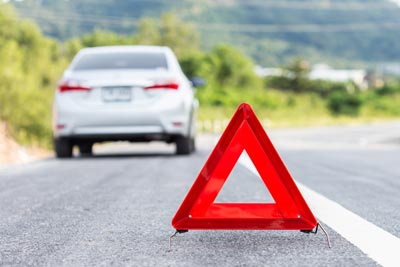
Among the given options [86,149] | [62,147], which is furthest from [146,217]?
[86,149]

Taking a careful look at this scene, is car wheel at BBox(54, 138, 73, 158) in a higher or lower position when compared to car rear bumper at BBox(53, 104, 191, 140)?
lower

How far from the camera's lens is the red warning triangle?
4.60 meters

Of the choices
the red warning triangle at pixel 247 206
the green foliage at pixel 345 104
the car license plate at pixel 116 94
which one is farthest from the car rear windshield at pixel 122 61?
the green foliage at pixel 345 104

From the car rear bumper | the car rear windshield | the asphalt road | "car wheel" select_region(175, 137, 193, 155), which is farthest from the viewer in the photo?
"car wheel" select_region(175, 137, 193, 155)

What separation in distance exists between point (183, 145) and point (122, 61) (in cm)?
153

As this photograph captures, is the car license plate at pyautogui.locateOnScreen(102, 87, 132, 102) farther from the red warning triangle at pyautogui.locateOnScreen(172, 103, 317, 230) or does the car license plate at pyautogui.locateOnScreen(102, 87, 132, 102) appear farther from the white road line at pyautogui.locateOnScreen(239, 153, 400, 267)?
the red warning triangle at pyautogui.locateOnScreen(172, 103, 317, 230)

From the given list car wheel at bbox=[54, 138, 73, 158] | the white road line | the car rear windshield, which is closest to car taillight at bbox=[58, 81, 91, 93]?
the car rear windshield

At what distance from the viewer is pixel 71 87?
39.6 ft

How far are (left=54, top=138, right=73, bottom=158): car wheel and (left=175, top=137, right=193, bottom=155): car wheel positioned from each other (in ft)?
5.18

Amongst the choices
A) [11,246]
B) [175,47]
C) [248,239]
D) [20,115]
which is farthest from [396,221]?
[175,47]

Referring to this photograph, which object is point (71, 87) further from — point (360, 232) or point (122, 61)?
point (360, 232)

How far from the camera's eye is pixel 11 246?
15.2 feet

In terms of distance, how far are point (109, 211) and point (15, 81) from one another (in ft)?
51.7

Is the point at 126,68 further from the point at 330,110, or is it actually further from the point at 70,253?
the point at 330,110
